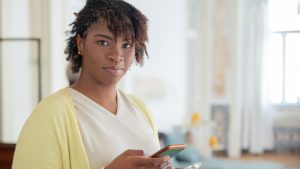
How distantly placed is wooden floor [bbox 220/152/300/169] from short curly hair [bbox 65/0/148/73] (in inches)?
223

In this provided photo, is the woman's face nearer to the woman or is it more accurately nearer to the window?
the woman

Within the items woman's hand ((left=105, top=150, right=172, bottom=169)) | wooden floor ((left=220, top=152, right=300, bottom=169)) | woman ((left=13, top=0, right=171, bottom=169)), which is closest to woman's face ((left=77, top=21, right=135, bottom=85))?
woman ((left=13, top=0, right=171, bottom=169))

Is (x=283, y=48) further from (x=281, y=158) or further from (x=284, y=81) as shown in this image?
(x=281, y=158)

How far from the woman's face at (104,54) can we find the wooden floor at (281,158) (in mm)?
5669

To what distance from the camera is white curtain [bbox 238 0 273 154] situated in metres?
6.76

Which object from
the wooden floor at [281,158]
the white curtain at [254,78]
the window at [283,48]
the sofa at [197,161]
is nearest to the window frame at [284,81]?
the window at [283,48]

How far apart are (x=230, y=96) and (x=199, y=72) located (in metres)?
0.64

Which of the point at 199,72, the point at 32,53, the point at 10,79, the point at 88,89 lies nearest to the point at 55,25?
the point at 32,53

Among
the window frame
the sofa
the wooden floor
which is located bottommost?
the wooden floor

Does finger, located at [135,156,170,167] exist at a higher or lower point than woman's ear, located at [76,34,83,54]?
lower

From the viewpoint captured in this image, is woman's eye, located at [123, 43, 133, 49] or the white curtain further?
the white curtain

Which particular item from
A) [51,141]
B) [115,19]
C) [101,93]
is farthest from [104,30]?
[51,141]

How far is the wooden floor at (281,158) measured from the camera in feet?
20.5

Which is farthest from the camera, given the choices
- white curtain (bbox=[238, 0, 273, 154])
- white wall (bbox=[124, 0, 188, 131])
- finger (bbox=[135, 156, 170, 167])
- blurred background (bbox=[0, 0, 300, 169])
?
white curtain (bbox=[238, 0, 273, 154])
